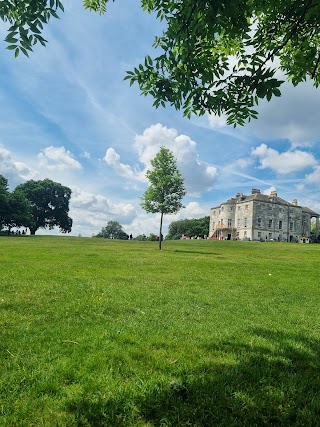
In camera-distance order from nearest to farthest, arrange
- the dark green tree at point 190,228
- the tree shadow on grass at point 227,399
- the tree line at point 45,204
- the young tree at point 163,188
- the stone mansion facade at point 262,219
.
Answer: the tree shadow on grass at point 227,399
the young tree at point 163,188
the tree line at point 45,204
the stone mansion facade at point 262,219
the dark green tree at point 190,228

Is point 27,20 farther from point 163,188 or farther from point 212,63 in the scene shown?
point 163,188

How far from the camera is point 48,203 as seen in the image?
90.4 metres

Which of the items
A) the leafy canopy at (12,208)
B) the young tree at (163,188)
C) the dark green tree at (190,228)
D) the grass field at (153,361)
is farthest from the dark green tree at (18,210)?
the dark green tree at (190,228)

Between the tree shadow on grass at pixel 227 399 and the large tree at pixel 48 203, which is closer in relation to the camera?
the tree shadow on grass at pixel 227 399

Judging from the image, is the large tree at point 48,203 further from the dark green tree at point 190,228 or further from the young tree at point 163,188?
the dark green tree at point 190,228

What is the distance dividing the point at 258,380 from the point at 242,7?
17.4ft

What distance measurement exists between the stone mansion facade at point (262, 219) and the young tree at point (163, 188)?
201ft

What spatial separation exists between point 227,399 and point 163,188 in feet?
124

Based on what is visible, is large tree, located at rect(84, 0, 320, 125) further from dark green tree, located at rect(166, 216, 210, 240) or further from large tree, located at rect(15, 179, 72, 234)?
dark green tree, located at rect(166, 216, 210, 240)

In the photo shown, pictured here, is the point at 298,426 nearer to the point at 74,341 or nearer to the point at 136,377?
the point at 136,377

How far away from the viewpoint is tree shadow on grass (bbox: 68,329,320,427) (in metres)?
3.62

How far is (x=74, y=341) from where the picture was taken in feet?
18.8

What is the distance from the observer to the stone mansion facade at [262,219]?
98500 mm

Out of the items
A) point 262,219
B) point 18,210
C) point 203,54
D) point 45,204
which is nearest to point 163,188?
point 203,54
